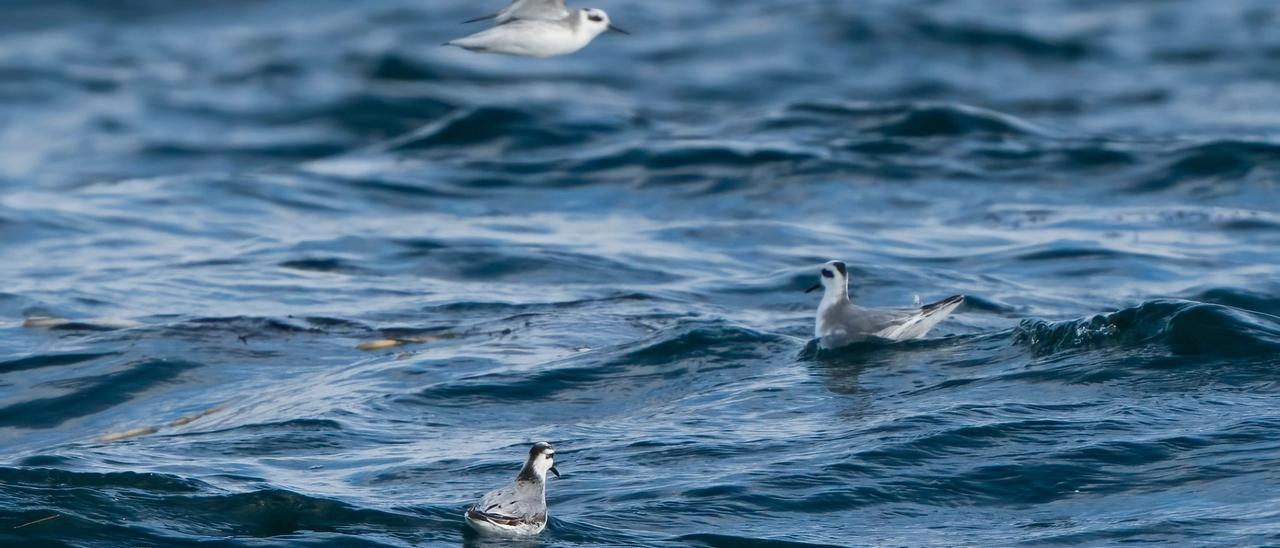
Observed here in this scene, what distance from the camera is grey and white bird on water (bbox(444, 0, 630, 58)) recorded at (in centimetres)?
1161

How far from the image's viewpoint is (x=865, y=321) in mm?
12164

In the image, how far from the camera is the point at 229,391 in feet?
38.7

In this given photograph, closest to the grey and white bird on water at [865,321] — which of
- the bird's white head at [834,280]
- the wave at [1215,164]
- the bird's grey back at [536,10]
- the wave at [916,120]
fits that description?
the bird's white head at [834,280]

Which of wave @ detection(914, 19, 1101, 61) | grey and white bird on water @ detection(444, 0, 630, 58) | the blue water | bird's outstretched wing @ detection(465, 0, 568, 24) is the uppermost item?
bird's outstretched wing @ detection(465, 0, 568, 24)

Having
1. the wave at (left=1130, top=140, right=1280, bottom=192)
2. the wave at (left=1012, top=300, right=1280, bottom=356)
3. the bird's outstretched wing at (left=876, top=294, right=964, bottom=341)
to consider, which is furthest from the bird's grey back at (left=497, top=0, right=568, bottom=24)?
the wave at (left=1130, top=140, right=1280, bottom=192)

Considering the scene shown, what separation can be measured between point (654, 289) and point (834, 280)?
2.50 metres

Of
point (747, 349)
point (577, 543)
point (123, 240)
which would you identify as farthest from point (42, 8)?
point (577, 543)

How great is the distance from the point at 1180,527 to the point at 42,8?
30.3 m

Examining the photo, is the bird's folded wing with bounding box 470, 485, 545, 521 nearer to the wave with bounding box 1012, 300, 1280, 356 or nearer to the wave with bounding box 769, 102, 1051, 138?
the wave with bounding box 1012, 300, 1280, 356

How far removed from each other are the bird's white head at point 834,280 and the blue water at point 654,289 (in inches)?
18.2

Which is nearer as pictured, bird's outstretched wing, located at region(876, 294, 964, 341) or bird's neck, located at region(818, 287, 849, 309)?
bird's outstretched wing, located at region(876, 294, 964, 341)

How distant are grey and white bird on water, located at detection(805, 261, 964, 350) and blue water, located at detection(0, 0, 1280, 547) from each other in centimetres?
15

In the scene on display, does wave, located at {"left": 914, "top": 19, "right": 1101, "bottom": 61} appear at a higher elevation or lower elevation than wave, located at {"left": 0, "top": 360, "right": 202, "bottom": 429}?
higher

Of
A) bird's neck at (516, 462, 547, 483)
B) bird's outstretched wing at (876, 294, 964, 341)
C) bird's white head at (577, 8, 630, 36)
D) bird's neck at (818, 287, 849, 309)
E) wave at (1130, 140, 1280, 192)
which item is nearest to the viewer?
bird's neck at (516, 462, 547, 483)
